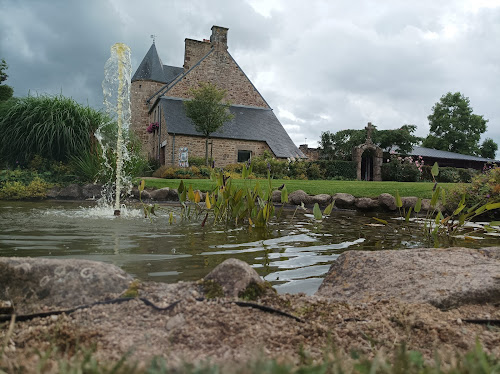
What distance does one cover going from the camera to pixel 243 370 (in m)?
1.02

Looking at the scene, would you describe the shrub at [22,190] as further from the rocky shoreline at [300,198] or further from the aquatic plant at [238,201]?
the aquatic plant at [238,201]

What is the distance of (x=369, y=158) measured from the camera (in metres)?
30.9

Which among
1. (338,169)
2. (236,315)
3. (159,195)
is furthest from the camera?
(338,169)

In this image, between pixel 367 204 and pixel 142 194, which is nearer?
pixel 367 204

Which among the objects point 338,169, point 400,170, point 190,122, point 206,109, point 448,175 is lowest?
point 448,175

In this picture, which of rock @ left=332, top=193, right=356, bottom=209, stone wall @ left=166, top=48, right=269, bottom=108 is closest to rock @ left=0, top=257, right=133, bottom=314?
rock @ left=332, top=193, right=356, bottom=209

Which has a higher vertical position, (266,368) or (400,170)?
(400,170)

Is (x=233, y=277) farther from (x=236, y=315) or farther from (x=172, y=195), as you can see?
(x=172, y=195)

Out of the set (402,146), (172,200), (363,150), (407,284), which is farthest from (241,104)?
(407,284)

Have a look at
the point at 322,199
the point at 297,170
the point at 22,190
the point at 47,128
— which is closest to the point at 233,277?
the point at 322,199

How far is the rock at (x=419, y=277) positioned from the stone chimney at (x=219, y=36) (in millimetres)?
27299

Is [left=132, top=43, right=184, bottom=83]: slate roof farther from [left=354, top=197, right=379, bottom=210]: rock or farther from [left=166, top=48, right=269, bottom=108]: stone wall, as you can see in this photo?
[left=354, top=197, right=379, bottom=210]: rock

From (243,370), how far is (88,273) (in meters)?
1.40

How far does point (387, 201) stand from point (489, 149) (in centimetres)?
4982
